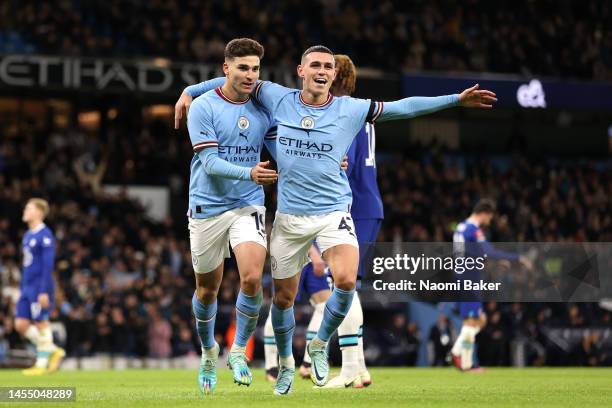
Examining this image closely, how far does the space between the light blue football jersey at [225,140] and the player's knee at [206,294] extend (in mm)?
593

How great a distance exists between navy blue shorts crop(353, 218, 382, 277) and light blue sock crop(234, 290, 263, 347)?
1509 millimetres

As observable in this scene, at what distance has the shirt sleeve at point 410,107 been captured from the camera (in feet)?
25.5

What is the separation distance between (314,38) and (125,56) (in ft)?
16.9

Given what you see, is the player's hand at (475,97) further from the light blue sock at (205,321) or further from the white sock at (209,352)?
the white sock at (209,352)

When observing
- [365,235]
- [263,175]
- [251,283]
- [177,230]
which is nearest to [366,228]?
[365,235]

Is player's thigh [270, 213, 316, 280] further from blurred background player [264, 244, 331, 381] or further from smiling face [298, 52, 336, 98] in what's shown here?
blurred background player [264, 244, 331, 381]

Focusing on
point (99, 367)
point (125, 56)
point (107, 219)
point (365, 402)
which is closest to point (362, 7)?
point (125, 56)

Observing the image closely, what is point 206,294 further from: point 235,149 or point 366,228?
point 366,228

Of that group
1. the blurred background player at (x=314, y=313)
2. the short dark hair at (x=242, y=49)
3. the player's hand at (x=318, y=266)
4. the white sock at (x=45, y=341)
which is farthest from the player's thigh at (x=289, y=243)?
the white sock at (x=45, y=341)

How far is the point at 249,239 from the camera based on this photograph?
7.89 metres

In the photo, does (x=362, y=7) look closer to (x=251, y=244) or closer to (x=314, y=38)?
(x=314, y=38)

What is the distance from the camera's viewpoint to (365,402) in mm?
7195

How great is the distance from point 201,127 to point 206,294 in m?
1.32

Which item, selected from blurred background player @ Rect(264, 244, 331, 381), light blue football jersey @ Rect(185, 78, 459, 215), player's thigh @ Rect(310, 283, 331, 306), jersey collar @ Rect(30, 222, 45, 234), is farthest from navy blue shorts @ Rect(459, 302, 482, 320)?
light blue football jersey @ Rect(185, 78, 459, 215)
